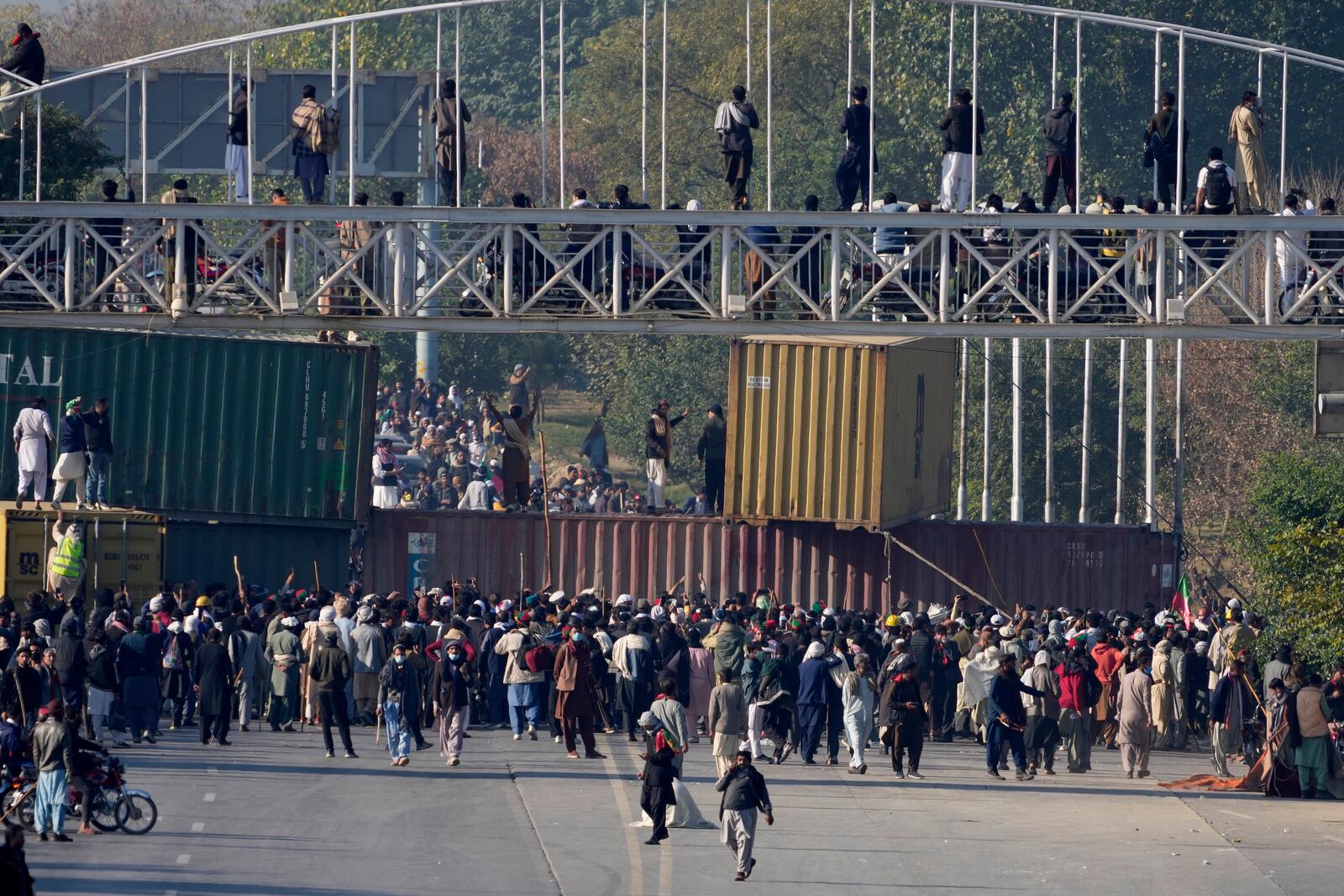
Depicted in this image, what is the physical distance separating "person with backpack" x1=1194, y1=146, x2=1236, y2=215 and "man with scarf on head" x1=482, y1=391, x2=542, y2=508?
1024cm

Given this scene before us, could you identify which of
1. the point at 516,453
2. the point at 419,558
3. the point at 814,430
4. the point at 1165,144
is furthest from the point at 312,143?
the point at 1165,144

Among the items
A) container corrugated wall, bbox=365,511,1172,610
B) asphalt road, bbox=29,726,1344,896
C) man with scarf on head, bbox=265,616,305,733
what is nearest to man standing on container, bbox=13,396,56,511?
container corrugated wall, bbox=365,511,1172,610

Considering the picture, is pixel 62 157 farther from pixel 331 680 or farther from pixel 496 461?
pixel 496 461

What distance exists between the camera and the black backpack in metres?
26.0

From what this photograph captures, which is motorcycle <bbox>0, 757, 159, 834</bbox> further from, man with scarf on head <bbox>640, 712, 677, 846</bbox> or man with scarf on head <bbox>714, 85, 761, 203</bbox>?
man with scarf on head <bbox>714, 85, 761, 203</bbox>

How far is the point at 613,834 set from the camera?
1972 centimetres

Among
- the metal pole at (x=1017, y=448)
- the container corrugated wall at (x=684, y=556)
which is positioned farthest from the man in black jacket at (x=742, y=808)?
the metal pole at (x=1017, y=448)

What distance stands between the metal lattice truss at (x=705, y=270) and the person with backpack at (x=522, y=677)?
3656 mm

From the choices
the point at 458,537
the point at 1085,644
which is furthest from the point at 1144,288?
the point at 458,537

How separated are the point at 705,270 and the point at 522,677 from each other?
5211mm

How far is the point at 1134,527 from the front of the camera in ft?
115

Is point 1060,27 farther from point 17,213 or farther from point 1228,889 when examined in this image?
point 1228,889

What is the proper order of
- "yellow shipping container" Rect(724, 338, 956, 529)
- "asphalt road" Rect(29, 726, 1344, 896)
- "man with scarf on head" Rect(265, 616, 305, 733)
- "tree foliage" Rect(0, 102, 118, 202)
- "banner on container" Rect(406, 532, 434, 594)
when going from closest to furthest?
1. "asphalt road" Rect(29, 726, 1344, 896)
2. "man with scarf on head" Rect(265, 616, 305, 733)
3. "yellow shipping container" Rect(724, 338, 956, 529)
4. "banner on container" Rect(406, 532, 434, 594)
5. "tree foliage" Rect(0, 102, 118, 202)

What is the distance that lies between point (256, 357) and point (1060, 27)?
29.4 metres
